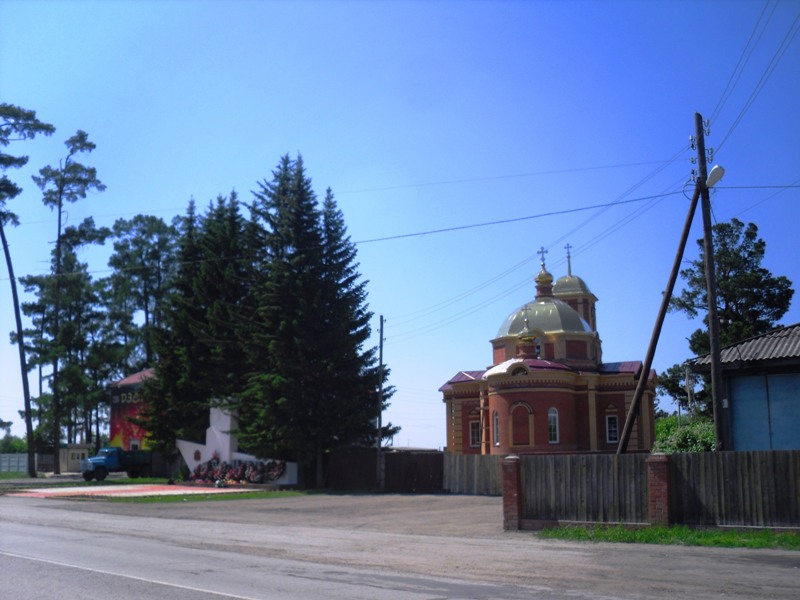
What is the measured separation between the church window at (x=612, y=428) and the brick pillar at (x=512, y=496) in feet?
106

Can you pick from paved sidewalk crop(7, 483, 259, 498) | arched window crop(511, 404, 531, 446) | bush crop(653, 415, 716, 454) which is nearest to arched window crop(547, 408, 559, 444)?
arched window crop(511, 404, 531, 446)

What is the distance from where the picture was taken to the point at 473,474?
34781 millimetres

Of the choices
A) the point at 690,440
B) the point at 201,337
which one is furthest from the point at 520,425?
the point at 201,337

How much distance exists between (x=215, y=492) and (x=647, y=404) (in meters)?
30.1

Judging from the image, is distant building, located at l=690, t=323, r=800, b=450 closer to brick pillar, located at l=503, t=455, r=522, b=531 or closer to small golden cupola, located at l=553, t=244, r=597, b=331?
brick pillar, located at l=503, t=455, r=522, b=531

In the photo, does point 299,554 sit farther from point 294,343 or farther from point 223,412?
point 223,412

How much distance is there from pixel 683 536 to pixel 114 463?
1691 inches

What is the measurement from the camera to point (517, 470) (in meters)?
19.7

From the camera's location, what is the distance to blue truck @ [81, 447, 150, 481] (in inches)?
1965

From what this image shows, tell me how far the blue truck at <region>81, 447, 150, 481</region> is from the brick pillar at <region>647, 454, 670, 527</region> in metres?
40.7

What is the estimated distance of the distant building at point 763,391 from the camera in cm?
2062

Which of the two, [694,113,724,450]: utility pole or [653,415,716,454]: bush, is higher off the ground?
[694,113,724,450]: utility pole

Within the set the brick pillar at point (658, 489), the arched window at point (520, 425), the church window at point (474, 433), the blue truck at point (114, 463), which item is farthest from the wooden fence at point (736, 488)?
the blue truck at point (114, 463)

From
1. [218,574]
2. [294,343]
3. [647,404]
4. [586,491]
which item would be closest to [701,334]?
[647,404]
